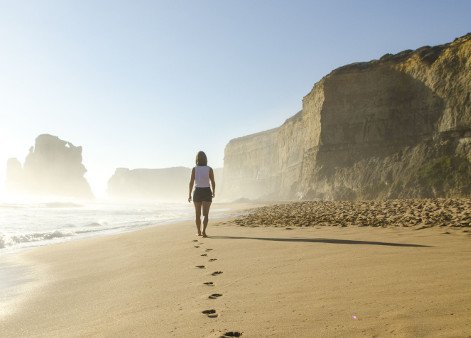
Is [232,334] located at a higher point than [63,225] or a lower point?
lower

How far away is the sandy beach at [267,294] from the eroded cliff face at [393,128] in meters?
21.6

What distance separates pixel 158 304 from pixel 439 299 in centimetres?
207

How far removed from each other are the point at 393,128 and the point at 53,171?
134 metres

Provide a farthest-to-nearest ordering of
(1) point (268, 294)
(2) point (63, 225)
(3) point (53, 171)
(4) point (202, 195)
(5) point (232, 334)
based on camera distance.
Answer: (3) point (53, 171) < (2) point (63, 225) < (4) point (202, 195) < (1) point (268, 294) < (5) point (232, 334)

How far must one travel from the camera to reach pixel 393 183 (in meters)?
27.1

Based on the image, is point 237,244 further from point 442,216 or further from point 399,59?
point 399,59

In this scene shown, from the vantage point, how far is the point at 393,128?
30.5 meters

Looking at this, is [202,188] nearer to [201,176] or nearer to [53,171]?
[201,176]

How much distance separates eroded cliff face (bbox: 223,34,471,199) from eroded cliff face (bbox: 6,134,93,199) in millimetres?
115681

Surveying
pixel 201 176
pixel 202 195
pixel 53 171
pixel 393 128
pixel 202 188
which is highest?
pixel 53 171

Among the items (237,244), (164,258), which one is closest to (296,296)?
(164,258)

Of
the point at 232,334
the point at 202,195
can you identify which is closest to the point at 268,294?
the point at 232,334

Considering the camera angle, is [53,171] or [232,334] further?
[53,171]

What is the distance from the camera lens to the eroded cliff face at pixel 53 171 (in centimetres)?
13625
